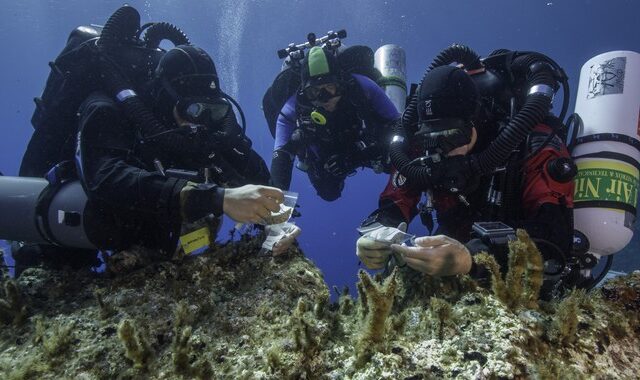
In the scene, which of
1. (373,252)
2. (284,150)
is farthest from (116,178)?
(284,150)

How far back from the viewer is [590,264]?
3.29 meters

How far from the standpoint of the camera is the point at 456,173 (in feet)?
10.5

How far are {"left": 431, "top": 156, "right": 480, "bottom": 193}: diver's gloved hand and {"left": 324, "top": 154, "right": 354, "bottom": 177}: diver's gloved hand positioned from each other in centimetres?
386

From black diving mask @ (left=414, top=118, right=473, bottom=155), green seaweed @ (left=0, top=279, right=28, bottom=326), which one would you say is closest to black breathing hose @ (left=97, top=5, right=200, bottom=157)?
green seaweed @ (left=0, top=279, right=28, bottom=326)

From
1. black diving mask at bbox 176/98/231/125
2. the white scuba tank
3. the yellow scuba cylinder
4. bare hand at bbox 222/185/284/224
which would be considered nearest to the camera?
bare hand at bbox 222/185/284/224

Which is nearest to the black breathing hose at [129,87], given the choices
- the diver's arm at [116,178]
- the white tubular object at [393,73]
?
the diver's arm at [116,178]

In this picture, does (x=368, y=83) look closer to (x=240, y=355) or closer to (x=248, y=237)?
(x=248, y=237)

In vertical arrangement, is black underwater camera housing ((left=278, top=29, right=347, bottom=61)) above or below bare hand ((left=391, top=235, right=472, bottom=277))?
above

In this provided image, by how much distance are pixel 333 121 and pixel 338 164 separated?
34.4 inches

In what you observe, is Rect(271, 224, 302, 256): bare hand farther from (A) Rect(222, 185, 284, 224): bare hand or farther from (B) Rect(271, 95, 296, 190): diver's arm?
(B) Rect(271, 95, 296, 190): diver's arm

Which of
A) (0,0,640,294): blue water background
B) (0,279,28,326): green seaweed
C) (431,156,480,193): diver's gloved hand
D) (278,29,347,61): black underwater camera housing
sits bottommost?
(0,279,28,326): green seaweed

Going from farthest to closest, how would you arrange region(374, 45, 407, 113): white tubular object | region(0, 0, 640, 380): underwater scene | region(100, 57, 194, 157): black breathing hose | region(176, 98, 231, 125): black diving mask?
region(374, 45, 407, 113): white tubular object → region(176, 98, 231, 125): black diving mask → region(100, 57, 194, 157): black breathing hose → region(0, 0, 640, 380): underwater scene

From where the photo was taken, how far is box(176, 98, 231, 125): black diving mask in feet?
12.0

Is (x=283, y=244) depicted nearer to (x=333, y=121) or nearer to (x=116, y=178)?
(x=116, y=178)
